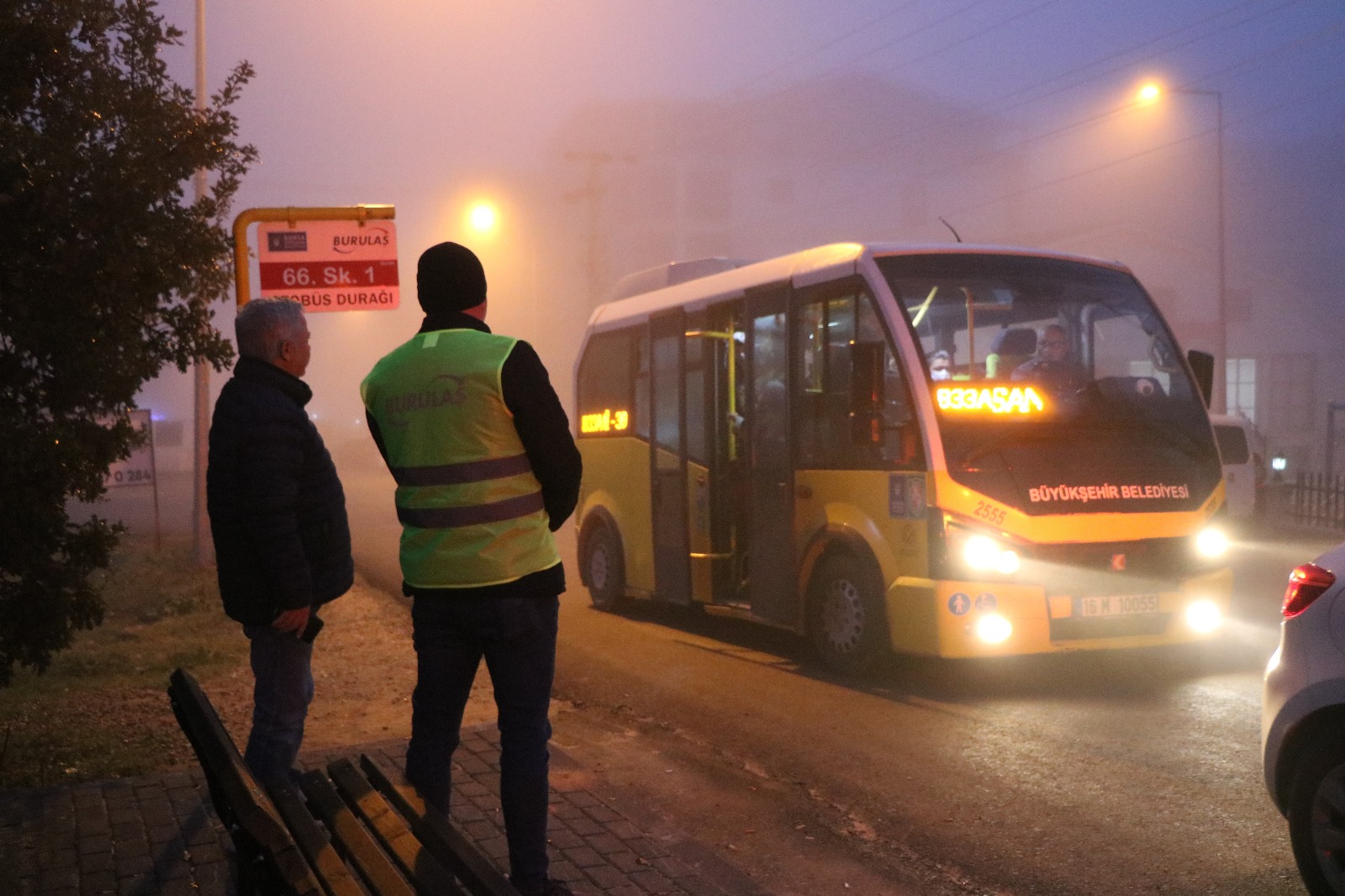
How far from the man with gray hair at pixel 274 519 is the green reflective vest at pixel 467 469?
56 centimetres

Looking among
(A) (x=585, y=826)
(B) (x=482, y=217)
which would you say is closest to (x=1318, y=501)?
(B) (x=482, y=217)

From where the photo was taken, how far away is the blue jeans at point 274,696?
15.5ft

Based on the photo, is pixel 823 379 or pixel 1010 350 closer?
pixel 1010 350

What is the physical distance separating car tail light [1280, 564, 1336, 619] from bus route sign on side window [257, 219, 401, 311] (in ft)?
22.1

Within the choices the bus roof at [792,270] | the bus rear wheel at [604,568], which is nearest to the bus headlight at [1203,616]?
the bus roof at [792,270]

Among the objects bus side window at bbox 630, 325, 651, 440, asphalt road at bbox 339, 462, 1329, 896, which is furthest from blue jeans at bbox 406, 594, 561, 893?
bus side window at bbox 630, 325, 651, 440

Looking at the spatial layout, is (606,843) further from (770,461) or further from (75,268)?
(770,461)

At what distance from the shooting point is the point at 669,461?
40.2 feet

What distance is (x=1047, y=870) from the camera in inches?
208

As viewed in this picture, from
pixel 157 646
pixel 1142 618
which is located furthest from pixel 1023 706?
pixel 157 646

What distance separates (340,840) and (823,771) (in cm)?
387

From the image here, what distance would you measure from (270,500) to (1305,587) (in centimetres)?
352

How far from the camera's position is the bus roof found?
9703 mm

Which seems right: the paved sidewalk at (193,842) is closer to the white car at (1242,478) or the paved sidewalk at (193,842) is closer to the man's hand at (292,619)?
the man's hand at (292,619)
